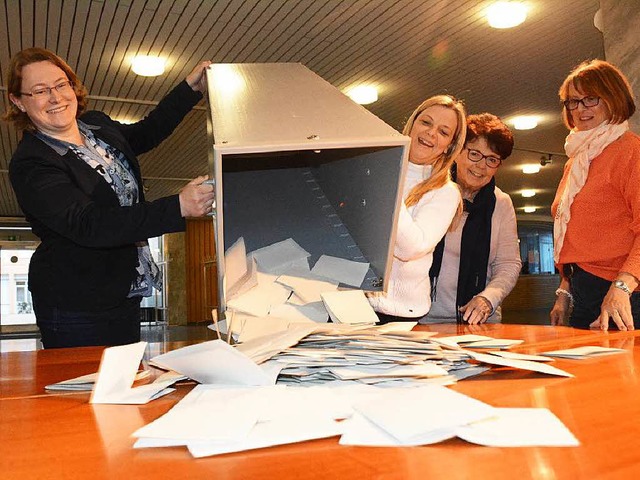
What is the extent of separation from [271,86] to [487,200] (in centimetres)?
127

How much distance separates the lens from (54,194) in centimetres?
135

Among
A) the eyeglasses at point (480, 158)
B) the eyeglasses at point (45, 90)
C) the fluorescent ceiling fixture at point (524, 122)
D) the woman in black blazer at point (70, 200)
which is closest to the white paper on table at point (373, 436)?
the woman in black blazer at point (70, 200)

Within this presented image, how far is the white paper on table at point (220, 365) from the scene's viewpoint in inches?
27.3

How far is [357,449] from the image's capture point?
0.48 metres

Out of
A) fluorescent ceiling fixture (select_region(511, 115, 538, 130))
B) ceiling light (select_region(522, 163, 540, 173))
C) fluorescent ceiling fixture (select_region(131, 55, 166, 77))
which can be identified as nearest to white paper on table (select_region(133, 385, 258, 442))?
fluorescent ceiling fixture (select_region(131, 55, 166, 77))

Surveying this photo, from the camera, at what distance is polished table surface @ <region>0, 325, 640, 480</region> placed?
1.42 feet

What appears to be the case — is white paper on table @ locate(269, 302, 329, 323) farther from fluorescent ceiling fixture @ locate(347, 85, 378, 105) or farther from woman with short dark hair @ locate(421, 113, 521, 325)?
fluorescent ceiling fixture @ locate(347, 85, 378, 105)

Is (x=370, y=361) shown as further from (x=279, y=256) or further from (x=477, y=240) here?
(x=477, y=240)

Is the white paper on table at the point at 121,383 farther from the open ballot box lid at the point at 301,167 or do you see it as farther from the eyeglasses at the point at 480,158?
the eyeglasses at the point at 480,158

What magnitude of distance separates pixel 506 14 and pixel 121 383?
14.4 ft

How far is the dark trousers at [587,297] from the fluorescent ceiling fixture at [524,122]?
19.5 feet

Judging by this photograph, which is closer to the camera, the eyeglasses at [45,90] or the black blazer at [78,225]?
the black blazer at [78,225]

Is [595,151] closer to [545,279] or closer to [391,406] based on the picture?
[391,406]

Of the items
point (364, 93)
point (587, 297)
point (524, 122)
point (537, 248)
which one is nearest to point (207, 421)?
point (587, 297)
